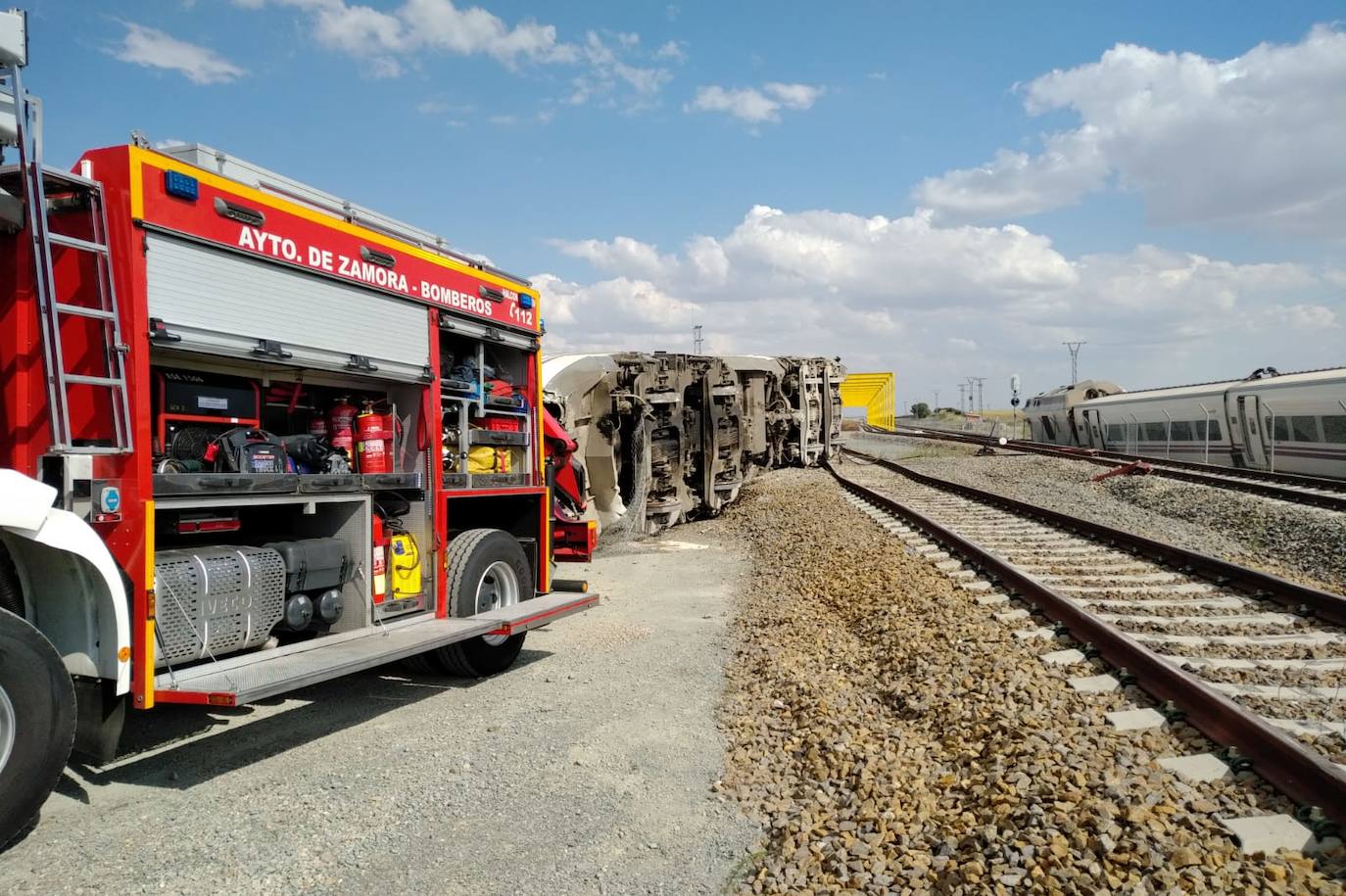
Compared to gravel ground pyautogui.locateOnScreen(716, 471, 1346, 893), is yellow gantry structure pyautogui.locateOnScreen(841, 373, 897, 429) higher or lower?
higher

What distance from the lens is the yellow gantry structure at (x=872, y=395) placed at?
162ft

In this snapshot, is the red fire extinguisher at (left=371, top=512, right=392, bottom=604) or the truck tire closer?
the red fire extinguisher at (left=371, top=512, right=392, bottom=604)

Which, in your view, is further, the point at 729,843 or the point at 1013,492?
the point at 1013,492

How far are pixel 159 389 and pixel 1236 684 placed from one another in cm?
647

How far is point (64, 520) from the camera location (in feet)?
13.0

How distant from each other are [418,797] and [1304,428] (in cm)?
2192

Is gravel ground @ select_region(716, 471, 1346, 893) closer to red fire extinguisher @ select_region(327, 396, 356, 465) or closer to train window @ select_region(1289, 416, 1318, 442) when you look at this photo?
red fire extinguisher @ select_region(327, 396, 356, 465)

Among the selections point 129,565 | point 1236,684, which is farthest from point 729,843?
point 1236,684

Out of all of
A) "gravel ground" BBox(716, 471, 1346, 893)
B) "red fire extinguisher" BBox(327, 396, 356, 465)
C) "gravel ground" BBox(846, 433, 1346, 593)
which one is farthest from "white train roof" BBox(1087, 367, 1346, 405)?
"red fire extinguisher" BBox(327, 396, 356, 465)

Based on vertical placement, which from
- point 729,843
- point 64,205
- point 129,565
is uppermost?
point 64,205

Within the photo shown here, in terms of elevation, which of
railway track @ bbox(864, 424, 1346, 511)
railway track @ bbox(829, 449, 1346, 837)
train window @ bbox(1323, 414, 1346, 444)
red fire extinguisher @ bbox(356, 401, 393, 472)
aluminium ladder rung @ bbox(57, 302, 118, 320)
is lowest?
railway track @ bbox(829, 449, 1346, 837)

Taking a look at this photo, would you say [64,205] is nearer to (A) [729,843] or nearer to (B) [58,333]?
(B) [58,333]

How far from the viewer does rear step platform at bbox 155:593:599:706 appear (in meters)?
4.36

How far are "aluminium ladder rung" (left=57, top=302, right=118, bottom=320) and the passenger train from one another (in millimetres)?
21745
